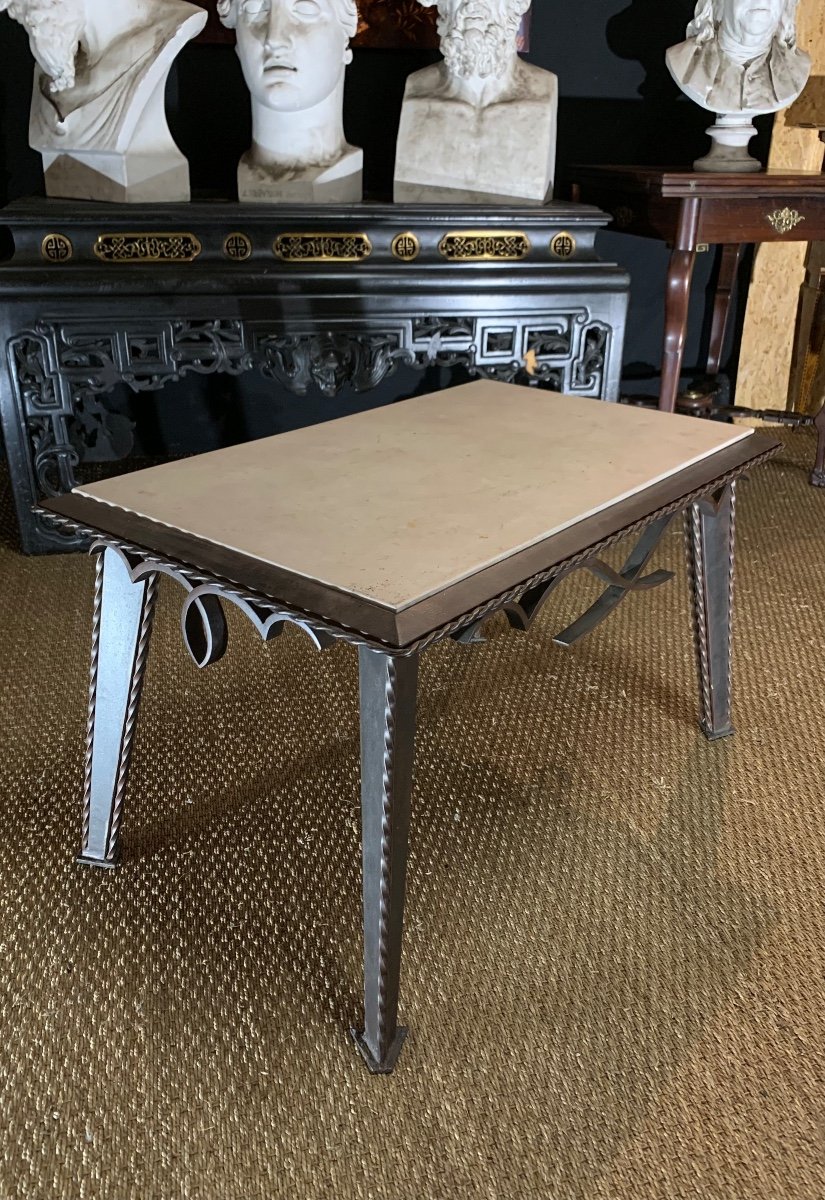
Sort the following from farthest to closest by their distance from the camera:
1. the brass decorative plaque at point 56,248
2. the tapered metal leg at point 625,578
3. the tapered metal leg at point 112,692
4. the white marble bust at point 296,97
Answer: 1. the white marble bust at point 296,97
2. the brass decorative plaque at point 56,248
3. the tapered metal leg at point 625,578
4. the tapered metal leg at point 112,692

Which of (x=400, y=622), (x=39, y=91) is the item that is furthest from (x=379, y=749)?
(x=39, y=91)

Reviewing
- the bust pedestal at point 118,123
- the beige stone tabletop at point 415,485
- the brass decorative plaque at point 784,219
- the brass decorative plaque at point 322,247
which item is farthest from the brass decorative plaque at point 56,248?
the brass decorative plaque at point 784,219

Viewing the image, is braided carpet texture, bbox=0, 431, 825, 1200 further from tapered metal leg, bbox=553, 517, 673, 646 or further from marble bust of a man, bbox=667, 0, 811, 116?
marble bust of a man, bbox=667, 0, 811, 116

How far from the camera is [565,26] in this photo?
10.2ft

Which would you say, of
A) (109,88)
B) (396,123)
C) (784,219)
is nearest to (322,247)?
(109,88)

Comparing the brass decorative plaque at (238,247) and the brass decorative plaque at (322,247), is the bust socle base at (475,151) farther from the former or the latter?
the brass decorative plaque at (238,247)

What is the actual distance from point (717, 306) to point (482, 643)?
1.90m

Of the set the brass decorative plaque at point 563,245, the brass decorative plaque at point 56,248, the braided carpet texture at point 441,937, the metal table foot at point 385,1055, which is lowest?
the braided carpet texture at point 441,937

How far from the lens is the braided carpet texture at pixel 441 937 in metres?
1.12

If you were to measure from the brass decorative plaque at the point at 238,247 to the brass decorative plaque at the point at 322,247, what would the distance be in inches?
2.4

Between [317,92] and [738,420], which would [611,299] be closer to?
[317,92]

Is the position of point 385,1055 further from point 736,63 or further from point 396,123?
point 396,123

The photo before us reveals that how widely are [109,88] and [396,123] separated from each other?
3.25 ft

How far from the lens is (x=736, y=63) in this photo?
2.70 metres
